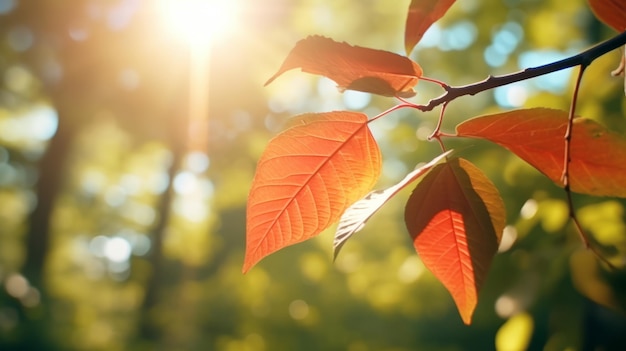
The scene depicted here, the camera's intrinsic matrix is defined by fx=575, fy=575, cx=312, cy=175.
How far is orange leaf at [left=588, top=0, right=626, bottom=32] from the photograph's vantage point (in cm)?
44

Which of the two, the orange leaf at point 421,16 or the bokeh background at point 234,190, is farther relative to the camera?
the bokeh background at point 234,190

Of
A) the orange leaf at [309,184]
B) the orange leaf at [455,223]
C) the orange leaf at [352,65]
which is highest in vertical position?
the orange leaf at [352,65]

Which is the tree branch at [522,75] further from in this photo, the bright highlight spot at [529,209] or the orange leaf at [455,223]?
the bright highlight spot at [529,209]

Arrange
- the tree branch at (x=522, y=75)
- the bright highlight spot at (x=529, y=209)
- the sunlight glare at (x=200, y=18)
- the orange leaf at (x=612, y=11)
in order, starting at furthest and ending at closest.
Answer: the sunlight glare at (x=200, y=18) → the bright highlight spot at (x=529, y=209) → the orange leaf at (x=612, y=11) → the tree branch at (x=522, y=75)

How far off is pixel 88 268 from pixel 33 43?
4223mm

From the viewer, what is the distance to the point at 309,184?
406 millimetres

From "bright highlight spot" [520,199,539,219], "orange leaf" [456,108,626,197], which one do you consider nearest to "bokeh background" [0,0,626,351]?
"bright highlight spot" [520,199,539,219]

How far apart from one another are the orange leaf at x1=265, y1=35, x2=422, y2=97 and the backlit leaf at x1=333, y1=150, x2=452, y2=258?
0.21 ft

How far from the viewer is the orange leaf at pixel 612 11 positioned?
17.2 inches

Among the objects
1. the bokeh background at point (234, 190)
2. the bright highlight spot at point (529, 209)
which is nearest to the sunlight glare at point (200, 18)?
→ the bokeh background at point (234, 190)

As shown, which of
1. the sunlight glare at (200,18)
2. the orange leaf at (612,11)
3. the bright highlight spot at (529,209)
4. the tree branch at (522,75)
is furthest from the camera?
the sunlight glare at (200,18)

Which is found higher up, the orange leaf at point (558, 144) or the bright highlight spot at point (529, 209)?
the orange leaf at point (558, 144)

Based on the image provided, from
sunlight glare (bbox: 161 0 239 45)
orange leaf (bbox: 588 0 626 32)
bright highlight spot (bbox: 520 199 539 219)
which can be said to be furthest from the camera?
sunlight glare (bbox: 161 0 239 45)

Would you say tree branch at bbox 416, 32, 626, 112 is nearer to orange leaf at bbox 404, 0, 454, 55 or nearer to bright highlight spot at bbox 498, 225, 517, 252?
orange leaf at bbox 404, 0, 454, 55
